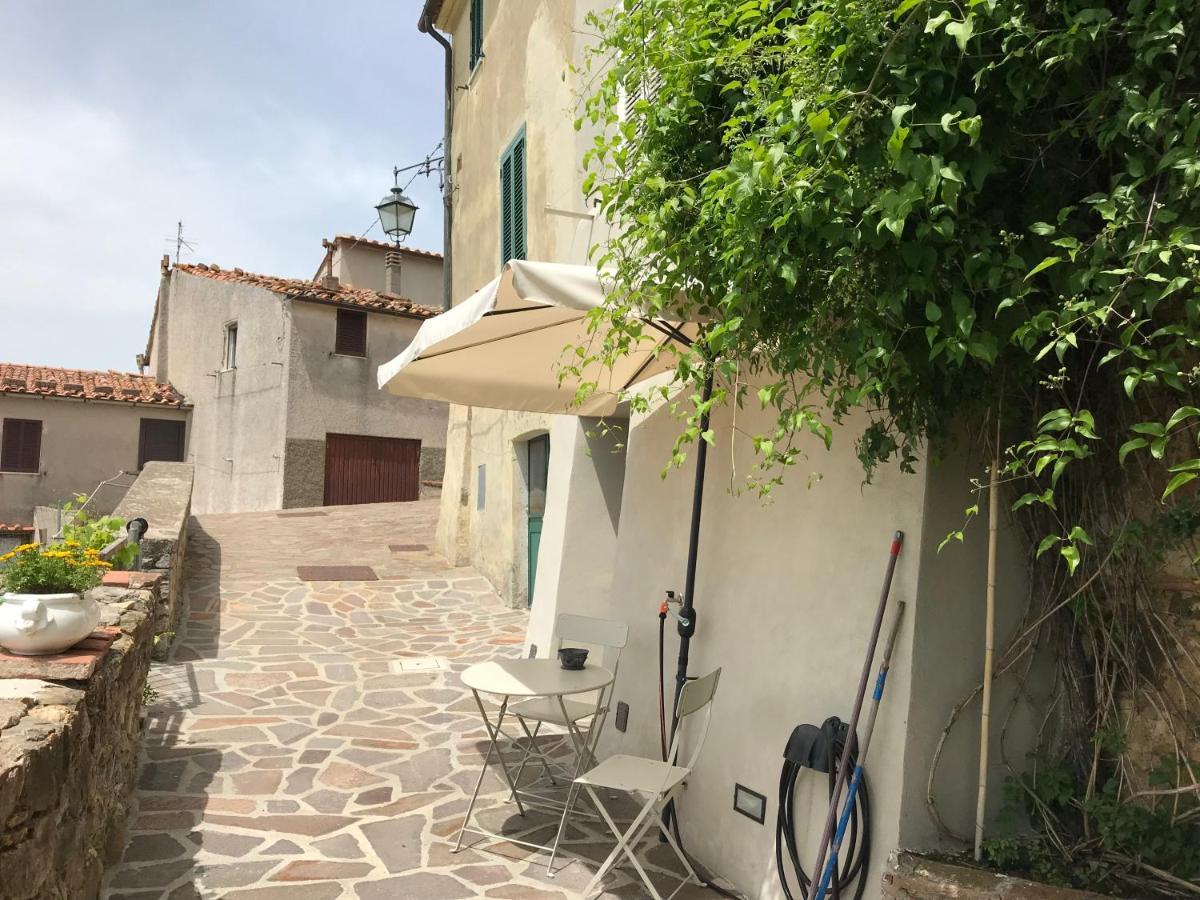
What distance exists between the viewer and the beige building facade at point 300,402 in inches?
709

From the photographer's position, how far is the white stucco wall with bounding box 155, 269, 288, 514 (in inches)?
717

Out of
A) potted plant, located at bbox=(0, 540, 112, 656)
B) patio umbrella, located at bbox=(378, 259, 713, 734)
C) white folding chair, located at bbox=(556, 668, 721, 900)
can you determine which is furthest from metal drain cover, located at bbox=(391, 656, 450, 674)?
potted plant, located at bbox=(0, 540, 112, 656)

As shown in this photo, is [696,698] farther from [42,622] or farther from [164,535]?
[164,535]

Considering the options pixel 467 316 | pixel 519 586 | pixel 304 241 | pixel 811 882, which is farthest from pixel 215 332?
pixel 811 882

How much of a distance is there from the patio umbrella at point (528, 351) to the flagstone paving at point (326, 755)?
54.4 inches

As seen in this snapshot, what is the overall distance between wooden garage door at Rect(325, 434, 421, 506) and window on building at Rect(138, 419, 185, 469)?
17.8ft

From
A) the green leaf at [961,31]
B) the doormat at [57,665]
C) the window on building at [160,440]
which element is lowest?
the doormat at [57,665]

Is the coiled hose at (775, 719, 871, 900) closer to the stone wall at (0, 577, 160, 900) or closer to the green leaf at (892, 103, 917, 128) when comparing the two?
the green leaf at (892, 103, 917, 128)

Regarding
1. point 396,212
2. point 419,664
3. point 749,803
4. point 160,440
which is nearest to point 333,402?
point 160,440

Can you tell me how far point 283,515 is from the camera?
15.5 m

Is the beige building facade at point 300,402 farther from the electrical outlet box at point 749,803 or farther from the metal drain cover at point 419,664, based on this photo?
the electrical outlet box at point 749,803

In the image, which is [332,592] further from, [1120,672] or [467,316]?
[1120,672]

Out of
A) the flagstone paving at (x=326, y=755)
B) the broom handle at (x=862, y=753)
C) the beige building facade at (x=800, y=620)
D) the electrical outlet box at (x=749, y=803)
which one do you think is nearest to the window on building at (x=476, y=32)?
the beige building facade at (x=800, y=620)

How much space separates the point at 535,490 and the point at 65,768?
7.46 meters
